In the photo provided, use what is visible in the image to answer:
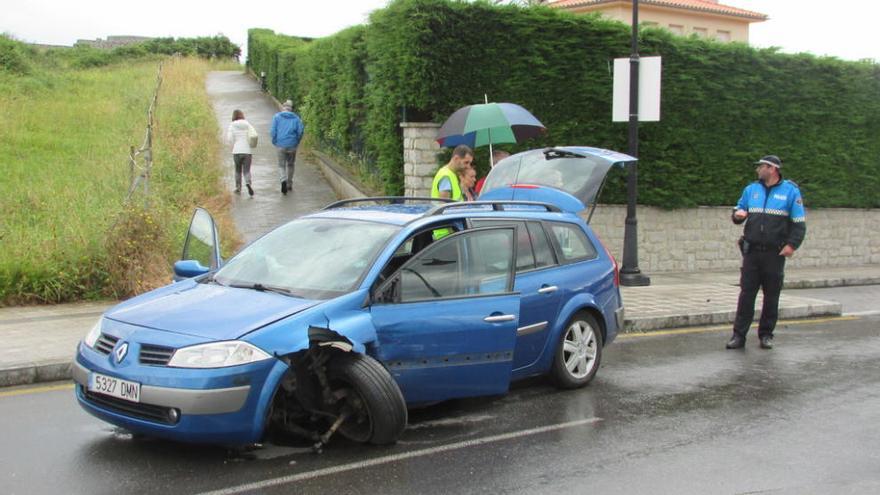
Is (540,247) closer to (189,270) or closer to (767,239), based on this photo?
(189,270)

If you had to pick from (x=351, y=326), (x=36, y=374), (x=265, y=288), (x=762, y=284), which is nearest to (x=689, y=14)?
(x=762, y=284)

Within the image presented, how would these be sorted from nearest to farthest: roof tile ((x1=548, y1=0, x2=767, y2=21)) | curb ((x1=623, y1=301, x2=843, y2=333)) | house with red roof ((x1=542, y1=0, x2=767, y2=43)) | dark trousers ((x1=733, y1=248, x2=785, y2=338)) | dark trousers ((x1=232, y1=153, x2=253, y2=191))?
dark trousers ((x1=733, y1=248, x2=785, y2=338)) < curb ((x1=623, y1=301, x2=843, y2=333)) < dark trousers ((x1=232, y1=153, x2=253, y2=191)) < house with red roof ((x1=542, y1=0, x2=767, y2=43)) < roof tile ((x1=548, y1=0, x2=767, y2=21))

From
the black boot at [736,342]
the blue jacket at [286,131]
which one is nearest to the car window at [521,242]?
the black boot at [736,342]

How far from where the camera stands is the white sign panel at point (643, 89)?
13.8 meters

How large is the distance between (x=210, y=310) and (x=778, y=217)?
20.6ft

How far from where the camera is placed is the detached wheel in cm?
720

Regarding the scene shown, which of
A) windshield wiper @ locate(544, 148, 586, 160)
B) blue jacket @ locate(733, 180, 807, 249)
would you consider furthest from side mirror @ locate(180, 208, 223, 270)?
blue jacket @ locate(733, 180, 807, 249)

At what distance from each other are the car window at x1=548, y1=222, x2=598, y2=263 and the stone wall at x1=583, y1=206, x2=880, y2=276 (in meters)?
8.25

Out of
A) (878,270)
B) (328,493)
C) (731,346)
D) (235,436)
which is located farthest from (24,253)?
(878,270)

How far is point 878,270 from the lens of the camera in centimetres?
1927

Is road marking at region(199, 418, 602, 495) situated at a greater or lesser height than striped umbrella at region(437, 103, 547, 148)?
lesser

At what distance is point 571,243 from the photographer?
301 inches

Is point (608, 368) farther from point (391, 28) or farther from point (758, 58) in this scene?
point (758, 58)

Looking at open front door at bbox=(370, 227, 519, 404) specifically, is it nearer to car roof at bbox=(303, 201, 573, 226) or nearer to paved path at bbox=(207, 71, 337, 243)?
car roof at bbox=(303, 201, 573, 226)
